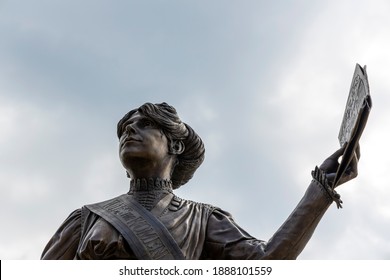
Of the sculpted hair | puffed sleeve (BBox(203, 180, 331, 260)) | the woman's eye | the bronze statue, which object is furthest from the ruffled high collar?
puffed sleeve (BBox(203, 180, 331, 260))

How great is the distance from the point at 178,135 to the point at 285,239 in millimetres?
1775

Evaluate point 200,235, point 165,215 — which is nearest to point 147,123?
point 165,215

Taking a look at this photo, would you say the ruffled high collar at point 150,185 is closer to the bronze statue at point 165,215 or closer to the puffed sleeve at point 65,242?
the bronze statue at point 165,215

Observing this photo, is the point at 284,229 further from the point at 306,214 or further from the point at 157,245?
the point at 157,245

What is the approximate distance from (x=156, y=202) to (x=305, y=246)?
155cm

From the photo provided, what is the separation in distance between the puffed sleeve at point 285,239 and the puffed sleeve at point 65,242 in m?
1.26

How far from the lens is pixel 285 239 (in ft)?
33.8

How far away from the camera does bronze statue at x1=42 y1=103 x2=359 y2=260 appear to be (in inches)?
407

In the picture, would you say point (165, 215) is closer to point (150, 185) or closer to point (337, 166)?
point (150, 185)
